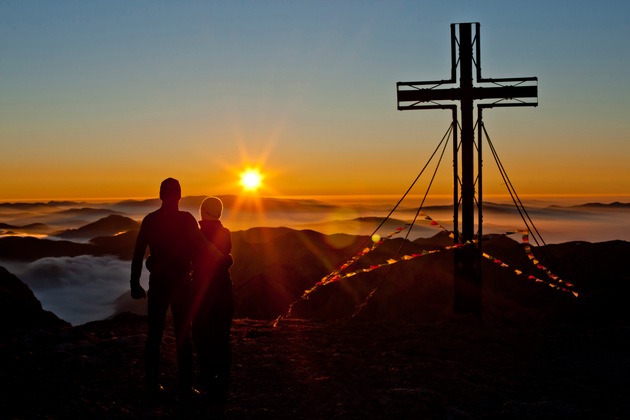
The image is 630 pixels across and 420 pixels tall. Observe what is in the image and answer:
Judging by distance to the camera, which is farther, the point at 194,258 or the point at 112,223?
the point at 112,223

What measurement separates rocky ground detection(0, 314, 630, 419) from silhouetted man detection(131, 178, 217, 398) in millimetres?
953

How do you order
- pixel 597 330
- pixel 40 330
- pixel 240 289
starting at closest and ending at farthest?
pixel 40 330
pixel 597 330
pixel 240 289

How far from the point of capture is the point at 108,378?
822 cm

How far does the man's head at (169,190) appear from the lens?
22.3ft

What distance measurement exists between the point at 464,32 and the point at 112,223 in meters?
170

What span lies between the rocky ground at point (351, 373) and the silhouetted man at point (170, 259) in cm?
95

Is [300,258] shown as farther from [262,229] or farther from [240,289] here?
[262,229]

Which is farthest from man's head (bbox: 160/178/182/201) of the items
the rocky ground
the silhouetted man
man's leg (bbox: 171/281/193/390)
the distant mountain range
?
the distant mountain range

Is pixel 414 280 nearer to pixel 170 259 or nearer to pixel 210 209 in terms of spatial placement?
pixel 210 209

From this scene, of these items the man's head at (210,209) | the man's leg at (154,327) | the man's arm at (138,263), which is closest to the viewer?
the man's leg at (154,327)

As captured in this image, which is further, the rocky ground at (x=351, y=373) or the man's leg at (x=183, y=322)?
the rocky ground at (x=351, y=373)

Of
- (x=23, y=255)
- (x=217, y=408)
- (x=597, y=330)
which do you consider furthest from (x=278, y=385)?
(x=23, y=255)

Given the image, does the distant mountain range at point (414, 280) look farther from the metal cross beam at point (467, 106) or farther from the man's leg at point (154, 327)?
the man's leg at point (154, 327)

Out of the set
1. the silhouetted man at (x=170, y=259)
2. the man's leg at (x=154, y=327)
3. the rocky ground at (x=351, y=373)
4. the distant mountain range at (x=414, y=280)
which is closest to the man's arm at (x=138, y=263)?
the silhouetted man at (x=170, y=259)
